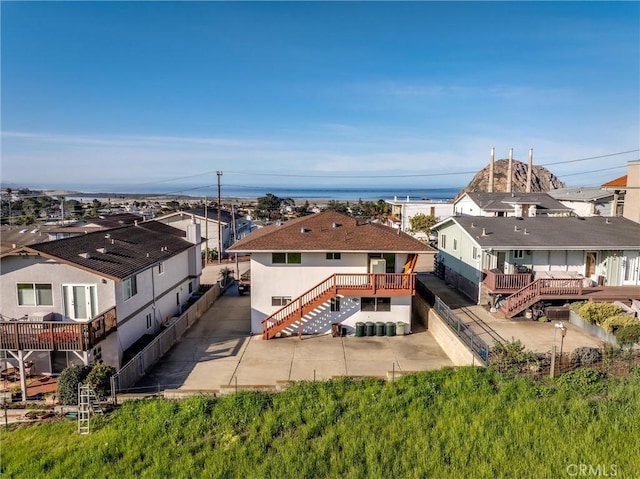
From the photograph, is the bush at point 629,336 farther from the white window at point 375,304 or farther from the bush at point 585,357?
the white window at point 375,304

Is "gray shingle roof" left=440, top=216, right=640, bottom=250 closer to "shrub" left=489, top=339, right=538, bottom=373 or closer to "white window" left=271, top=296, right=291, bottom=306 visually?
"shrub" left=489, top=339, right=538, bottom=373

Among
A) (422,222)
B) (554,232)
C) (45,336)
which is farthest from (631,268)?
(45,336)

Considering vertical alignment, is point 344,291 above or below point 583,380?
above

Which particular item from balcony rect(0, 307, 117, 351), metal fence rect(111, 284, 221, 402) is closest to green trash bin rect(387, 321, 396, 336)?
metal fence rect(111, 284, 221, 402)

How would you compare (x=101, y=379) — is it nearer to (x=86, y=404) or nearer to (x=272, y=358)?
(x=86, y=404)

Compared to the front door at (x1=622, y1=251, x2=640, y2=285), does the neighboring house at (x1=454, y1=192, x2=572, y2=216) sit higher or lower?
higher

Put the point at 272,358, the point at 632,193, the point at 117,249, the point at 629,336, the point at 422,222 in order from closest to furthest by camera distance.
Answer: the point at 629,336 < the point at 272,358 < the point at 117,249 < the point at 632,193 < the point at 422,222

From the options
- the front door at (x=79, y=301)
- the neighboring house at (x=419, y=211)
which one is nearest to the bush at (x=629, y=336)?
the front door at (x=79, y=301)
